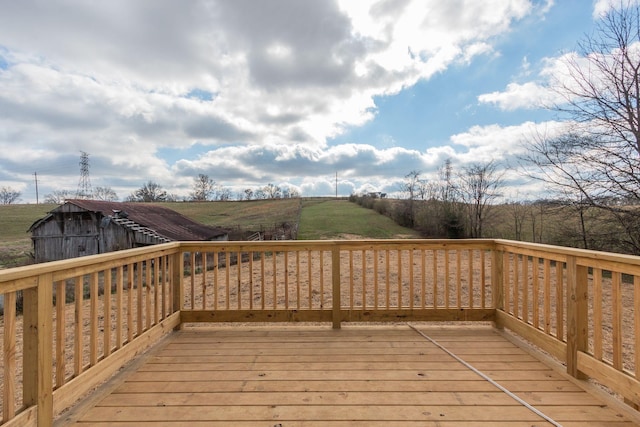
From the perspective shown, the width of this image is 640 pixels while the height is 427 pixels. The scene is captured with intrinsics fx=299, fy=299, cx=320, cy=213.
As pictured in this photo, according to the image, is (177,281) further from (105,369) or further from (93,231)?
(93,231)

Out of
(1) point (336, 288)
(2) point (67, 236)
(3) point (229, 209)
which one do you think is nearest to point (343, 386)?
(1) point (336, 288)

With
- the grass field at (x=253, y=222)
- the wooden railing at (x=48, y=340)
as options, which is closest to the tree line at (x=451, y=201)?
the grass field at (x=253, y=222)

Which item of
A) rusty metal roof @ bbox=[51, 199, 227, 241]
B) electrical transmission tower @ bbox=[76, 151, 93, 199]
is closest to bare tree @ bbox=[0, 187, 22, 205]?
electrical transmission tower @ bbox=[76, 151, 93, 199]

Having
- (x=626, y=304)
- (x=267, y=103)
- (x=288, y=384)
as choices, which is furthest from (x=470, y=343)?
(x=267, y=103)

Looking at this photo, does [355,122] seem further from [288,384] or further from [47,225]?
[47,225]

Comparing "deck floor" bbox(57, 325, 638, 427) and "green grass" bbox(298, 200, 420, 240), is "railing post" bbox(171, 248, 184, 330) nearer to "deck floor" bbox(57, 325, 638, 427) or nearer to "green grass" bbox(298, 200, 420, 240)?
"deck floor" bbox(57, 325, 638, 427)

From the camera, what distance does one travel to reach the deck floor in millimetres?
→ 1710

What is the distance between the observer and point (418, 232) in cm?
2038

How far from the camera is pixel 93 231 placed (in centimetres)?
1631

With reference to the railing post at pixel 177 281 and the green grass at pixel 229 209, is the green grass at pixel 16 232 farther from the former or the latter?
the railing post at pixel 177 281

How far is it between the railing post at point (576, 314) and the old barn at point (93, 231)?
16.4 meters

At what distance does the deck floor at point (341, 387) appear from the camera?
1.71 m

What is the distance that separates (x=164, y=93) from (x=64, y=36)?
441 cm

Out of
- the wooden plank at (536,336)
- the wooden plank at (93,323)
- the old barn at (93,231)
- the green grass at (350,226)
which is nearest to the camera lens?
the wooden plank at (93,323)
